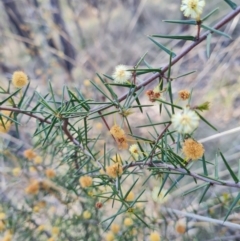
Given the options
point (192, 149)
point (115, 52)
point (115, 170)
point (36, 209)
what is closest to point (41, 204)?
point (36, 209)

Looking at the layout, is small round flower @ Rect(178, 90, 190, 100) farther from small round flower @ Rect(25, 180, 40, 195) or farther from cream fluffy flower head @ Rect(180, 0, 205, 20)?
small round flower @ Rect(25, 180, 40, 195)

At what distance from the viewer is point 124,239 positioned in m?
0.63

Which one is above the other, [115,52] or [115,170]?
[115,52]

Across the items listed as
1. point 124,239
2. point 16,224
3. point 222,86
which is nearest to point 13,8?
point 222,86

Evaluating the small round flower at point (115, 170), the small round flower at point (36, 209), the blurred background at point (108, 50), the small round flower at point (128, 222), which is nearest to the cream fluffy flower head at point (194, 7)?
the small round flower at point (115, 170)

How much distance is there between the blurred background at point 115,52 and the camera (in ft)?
4.53

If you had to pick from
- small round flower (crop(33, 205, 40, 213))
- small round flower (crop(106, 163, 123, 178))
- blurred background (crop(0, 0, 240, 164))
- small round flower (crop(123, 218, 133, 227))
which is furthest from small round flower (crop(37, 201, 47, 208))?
blurred background (crop(0, 0, 240, 164))

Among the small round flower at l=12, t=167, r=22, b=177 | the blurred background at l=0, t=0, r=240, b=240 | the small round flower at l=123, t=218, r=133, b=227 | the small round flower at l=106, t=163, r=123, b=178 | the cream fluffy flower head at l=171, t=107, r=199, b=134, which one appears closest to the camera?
the cream fluffy flower head at l=171, t=107, r=199, b=134

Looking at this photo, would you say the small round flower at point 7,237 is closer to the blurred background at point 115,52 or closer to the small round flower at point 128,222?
the small round flower at point 128,222

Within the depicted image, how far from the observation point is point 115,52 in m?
2.02

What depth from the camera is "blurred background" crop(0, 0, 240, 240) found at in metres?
1.38

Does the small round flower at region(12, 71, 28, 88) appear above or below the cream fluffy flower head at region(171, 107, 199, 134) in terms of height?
above

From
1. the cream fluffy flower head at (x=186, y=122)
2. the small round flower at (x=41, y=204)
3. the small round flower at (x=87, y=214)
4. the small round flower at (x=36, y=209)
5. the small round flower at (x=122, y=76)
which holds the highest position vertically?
the small round flower at (x=122, y=76)

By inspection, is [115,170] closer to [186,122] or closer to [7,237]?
[186,122]
